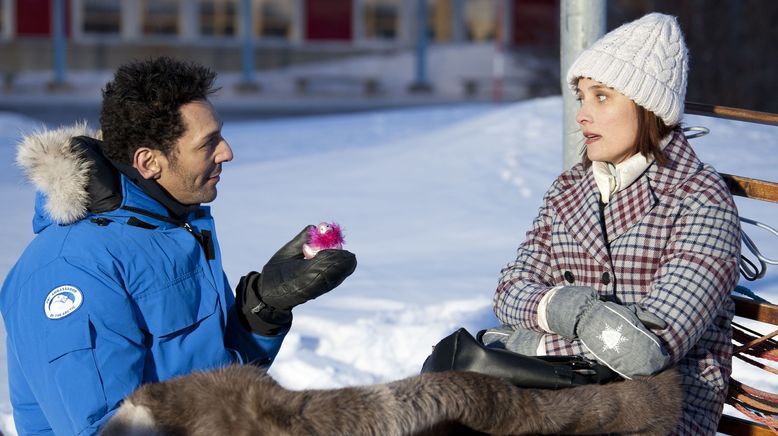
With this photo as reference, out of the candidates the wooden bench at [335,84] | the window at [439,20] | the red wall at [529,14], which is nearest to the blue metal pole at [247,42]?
the wooden bench at [335,84]

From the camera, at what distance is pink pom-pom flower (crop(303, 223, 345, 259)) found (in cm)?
281

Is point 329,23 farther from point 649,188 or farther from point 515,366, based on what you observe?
point 515,366

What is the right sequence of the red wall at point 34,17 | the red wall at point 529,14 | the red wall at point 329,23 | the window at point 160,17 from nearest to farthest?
the red wall at point 34,17 → the red wall at point 529,14 → the window at point 160,17 → the red wall at point 329,23

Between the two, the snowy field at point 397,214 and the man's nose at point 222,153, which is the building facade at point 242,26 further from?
the man's nose at point 222,153

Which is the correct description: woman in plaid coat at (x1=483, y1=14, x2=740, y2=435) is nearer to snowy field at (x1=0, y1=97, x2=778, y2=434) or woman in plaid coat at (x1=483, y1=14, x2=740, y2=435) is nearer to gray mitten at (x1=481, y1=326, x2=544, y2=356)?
gray mitten at (x1=481, y1=326, x2=544, y2=356)

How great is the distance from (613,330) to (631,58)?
787 mm

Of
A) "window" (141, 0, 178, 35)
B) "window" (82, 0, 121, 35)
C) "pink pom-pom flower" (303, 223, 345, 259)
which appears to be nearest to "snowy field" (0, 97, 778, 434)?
"pink pom-pom flower" (303, 223, 345, 259)

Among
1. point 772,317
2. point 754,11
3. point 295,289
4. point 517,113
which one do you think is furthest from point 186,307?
point 754,11

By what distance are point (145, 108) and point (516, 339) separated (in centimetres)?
122

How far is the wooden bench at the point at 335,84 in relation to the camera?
27.2 m

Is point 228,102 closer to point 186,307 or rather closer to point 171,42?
point 171,42

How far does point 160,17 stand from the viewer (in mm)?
29078

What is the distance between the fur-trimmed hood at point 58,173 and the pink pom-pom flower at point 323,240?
64 centimetres

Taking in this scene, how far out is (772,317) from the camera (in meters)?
3.07
